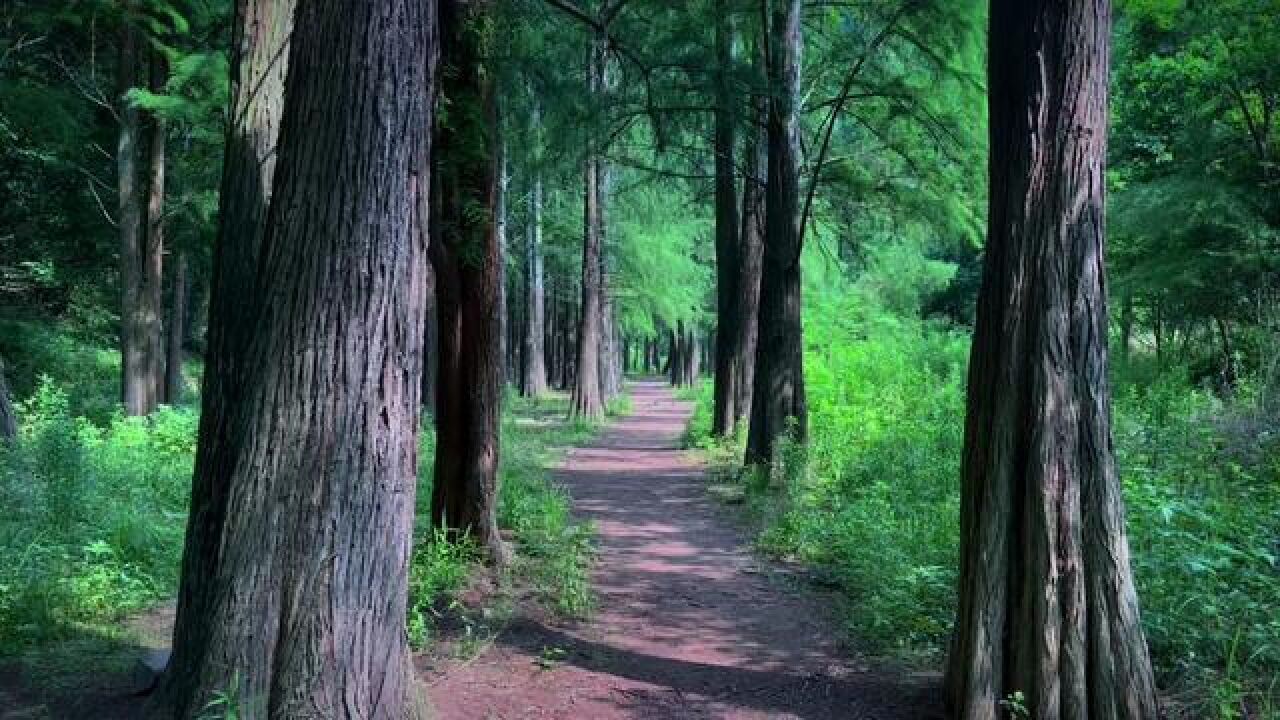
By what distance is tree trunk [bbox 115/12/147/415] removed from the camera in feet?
49.8

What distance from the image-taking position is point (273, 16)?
18.3 ft

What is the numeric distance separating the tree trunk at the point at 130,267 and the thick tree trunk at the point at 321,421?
13221mm

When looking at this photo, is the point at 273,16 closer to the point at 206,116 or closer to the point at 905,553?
the point at 905,553

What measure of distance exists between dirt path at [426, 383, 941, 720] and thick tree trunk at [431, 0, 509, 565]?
1.33m

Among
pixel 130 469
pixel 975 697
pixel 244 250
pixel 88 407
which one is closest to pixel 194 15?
pixel 88 407

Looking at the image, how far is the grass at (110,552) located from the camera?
18.1 feet

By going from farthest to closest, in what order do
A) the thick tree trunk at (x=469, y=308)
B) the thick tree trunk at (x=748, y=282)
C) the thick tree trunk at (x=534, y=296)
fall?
the thick tree trunk at (x=534, y=296)
the thick tree trunk at (x=748, y=282)
the thick tree trunk at (x=469, y=308)

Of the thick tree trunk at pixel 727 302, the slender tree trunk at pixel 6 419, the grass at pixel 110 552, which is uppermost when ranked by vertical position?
the thick tree trunk at pixel 727 302

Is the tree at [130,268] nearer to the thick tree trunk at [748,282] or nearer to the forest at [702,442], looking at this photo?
the forest at [702,442]

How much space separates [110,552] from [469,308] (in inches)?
131

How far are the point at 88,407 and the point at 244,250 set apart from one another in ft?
46.2

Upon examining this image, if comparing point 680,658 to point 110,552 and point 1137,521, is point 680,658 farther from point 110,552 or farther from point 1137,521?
point 110,552

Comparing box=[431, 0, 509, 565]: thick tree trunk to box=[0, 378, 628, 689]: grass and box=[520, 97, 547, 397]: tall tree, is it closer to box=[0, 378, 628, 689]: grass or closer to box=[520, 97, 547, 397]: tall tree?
box=[0, 378, 628, 689]: grass

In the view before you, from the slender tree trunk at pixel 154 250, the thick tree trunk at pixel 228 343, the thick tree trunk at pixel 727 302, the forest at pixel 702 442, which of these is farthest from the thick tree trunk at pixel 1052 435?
the slender tree trunk at pixel 154 250
